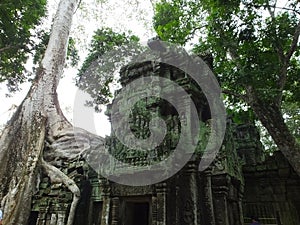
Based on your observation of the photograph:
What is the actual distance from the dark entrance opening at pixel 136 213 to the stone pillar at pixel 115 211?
23 centimetres

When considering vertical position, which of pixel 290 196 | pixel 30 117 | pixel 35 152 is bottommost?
pixel 290 196

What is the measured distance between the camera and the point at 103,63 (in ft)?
32.7

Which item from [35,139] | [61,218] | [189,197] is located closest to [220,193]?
[189,197]

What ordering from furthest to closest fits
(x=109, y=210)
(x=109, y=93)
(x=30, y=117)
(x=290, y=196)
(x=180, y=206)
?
(x=109, y=93) → (x=30, y=117) → (x=290, y=196) → (x=109, y=210) → (x=180, y=206)

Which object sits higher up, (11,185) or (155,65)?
(155,65)

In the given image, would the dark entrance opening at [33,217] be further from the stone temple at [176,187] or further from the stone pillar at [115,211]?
the stone pillar at [115,211]

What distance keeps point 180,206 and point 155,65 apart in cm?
324

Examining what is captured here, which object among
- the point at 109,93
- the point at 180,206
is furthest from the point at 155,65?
the point at 109,93

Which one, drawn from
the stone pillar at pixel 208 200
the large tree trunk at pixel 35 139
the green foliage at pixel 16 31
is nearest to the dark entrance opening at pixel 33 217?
the large tree trunk at pixel 35 139

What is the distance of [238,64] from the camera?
6.57 m

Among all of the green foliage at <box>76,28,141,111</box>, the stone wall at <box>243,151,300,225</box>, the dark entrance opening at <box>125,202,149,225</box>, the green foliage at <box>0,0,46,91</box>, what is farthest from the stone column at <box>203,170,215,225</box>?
the green foliage at <box>0,0,46,91</box>

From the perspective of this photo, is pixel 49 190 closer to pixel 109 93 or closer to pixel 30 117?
pixel 30 117

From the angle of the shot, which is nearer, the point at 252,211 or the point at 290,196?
the point at 290,196

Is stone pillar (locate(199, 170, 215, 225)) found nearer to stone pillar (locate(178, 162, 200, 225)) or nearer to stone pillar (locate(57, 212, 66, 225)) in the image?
stone pillar (locate(178, 162, 200, 225))
